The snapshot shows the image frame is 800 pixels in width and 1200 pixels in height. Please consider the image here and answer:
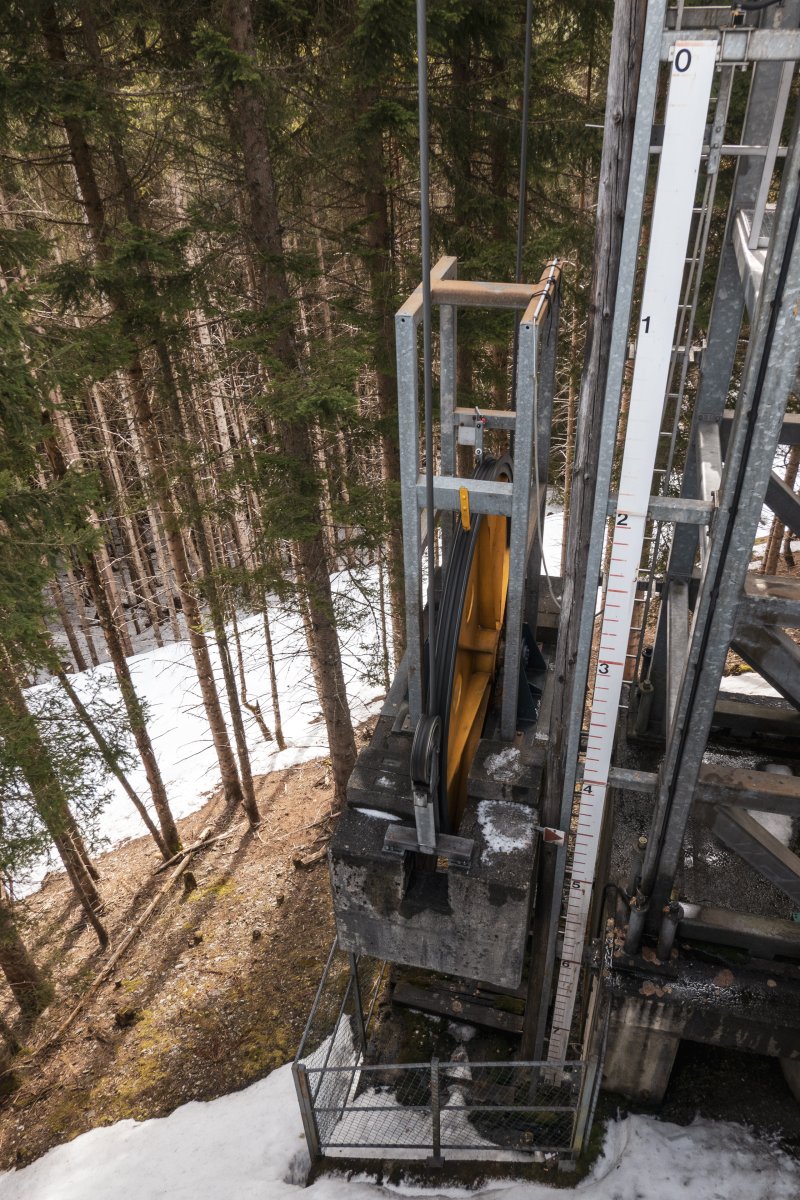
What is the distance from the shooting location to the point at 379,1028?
6.61m

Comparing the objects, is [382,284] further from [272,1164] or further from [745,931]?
[272,1164]

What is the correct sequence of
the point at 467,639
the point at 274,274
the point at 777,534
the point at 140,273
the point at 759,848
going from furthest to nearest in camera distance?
the point at 777,534 < the point at 274,274 < the point at 140,273 < the point at 467,639 < the point at 759,848

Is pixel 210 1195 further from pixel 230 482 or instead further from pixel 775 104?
pixel 775 104

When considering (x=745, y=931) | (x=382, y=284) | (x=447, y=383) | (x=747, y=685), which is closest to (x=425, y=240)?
(x=447, y=383)

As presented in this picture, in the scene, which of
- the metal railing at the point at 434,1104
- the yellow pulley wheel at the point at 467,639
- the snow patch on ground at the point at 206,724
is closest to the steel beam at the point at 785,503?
the yellow pulley wheel at the point at 467,639

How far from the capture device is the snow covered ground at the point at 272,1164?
4699mm

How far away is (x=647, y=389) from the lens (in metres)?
3.47

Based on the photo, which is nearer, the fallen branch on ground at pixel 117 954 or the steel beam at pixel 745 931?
the steel beam at pixel 745 931

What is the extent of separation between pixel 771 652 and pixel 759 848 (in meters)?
1.38

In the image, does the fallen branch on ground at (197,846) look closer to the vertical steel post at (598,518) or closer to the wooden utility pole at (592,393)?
the vertical steel post at (598,518)

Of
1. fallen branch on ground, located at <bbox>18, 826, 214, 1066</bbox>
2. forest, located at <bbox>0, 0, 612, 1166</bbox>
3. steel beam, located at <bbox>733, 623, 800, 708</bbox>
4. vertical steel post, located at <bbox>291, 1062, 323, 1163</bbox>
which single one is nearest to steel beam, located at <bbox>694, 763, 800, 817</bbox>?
steel beam, located at <bbox>733, 623, 800, 708</bbox>

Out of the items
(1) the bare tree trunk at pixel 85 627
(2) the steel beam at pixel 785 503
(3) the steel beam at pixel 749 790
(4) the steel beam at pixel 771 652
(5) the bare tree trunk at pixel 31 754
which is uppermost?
(2) the steel beam at pixel 785 503

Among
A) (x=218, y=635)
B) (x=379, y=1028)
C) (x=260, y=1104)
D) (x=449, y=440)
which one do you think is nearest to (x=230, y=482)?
(x=218, y=635)

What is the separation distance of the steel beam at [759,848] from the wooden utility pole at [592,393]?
105 cm
